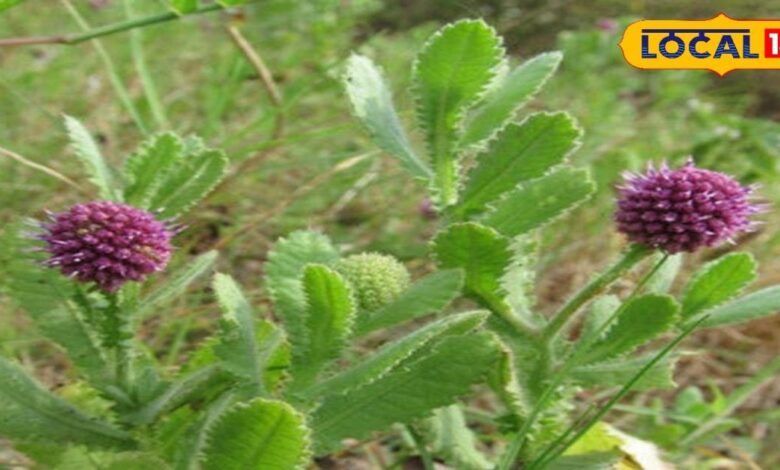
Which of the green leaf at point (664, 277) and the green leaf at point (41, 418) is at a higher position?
the green leaf at point (664, 277)

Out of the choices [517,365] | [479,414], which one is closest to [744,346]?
[479,414]

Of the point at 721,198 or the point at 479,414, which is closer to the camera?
the point at 721,198

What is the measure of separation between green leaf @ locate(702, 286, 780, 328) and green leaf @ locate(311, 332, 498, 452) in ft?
1.04

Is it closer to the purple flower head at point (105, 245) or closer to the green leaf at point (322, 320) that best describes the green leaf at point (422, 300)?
the green leaf at point (322, 320)

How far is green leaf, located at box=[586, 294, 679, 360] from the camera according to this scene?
1.27m

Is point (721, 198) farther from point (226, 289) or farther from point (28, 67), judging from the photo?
point (28, 67)

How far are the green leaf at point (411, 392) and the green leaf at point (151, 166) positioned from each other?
0.34 meters

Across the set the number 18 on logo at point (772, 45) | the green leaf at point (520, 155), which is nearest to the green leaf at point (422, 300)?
the green leaf at point (520, 155)

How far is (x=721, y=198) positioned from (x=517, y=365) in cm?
31

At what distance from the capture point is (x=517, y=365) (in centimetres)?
139

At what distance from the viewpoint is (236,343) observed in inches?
46.6

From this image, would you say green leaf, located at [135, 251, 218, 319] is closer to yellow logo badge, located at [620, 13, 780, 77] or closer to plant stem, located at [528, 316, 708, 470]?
plant stem, located at [528, 316, 708, 470]

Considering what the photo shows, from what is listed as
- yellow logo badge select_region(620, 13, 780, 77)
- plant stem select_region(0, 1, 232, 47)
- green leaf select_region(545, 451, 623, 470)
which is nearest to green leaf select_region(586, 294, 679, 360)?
green leaf select_region(545, 451, 623, 470)

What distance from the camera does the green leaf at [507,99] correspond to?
137 cm
